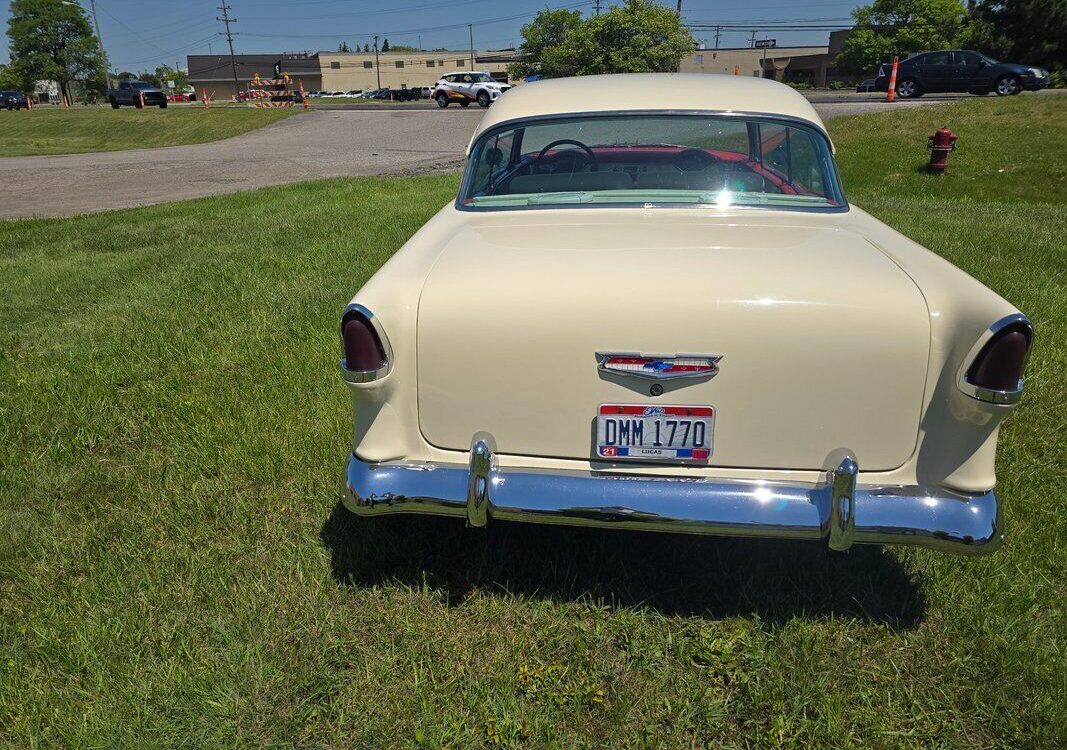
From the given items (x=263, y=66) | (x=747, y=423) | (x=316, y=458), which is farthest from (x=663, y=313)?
(x=263, y=66)

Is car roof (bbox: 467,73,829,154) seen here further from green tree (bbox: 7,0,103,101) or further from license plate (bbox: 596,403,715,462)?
green tree (bbox: 7,0,103,101)

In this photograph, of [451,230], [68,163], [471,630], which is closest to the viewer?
[471,630]

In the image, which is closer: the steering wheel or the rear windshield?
the rear windshield

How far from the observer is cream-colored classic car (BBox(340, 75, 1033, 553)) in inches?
77.9

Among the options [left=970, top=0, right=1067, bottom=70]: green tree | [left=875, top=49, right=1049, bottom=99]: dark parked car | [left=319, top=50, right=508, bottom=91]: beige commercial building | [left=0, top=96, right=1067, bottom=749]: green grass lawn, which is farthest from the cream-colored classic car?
[left=319, top=50, right=508, bottom=91]: beige commercial building

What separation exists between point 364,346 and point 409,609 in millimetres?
916

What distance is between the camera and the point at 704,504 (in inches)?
79.7

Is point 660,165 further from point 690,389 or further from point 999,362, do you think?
point 999,362

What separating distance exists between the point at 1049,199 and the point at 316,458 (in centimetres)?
1114

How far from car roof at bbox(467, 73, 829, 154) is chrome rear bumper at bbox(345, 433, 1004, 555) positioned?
1.78m

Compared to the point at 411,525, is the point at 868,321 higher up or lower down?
higher up

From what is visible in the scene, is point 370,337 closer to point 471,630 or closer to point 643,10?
point 471,630

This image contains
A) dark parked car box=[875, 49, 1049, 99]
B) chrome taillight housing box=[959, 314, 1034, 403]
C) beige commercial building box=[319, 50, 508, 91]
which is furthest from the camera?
beige commercial building box=[319, 50, 508, 91]

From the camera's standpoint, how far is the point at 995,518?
2012 millimetres
